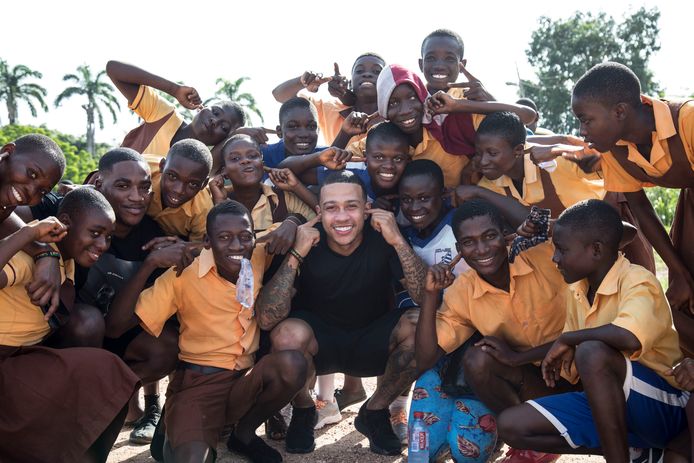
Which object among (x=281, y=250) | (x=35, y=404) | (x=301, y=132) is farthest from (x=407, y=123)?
(x=35, y=404)

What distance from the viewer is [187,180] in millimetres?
4727

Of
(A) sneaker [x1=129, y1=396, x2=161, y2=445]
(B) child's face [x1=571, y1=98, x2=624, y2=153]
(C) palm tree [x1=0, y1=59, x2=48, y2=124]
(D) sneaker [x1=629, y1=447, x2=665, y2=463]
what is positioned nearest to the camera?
(D) sneaker [x1=629, y1=447, x2=665, y2=463]

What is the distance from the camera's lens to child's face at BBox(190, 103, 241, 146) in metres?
5.68

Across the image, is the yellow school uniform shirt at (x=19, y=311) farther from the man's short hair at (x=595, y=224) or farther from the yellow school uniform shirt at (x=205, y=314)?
the man's short hair at (x=595, y=224)

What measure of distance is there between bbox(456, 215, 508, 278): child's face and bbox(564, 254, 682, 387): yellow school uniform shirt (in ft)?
1.67

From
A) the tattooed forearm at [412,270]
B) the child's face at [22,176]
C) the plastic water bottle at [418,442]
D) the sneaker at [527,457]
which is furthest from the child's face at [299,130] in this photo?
the sneaker at [527,457]

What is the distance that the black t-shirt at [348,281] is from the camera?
465 centimetres

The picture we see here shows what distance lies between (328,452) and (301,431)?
218 millimetres

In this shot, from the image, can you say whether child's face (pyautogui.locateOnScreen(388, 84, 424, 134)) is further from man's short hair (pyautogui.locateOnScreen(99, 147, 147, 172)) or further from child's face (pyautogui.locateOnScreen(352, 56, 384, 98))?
man's short hair (pyautogui.locateOnScreen(99, 147, 147, 172))

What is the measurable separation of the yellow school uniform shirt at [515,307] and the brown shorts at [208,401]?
1205 mm

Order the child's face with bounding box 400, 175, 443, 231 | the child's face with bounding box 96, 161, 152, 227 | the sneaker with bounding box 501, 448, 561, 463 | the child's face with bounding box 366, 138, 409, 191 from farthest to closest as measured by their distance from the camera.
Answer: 1. the child's face with bounding box 366, 138, 409, 191
2. the child's face with bounding box 400, 175, 443, 231
3. the child's face with bounding box 96, 161, 152, 227
4. the sneaker with bounding box 501, 448, 561, 463

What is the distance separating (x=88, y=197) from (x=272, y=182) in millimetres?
1500

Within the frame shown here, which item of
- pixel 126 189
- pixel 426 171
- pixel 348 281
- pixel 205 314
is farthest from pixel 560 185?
pixel 126 189

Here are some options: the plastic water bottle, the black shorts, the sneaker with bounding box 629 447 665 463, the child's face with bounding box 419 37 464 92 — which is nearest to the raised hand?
the child's face with bounding box 419 37 464 92
